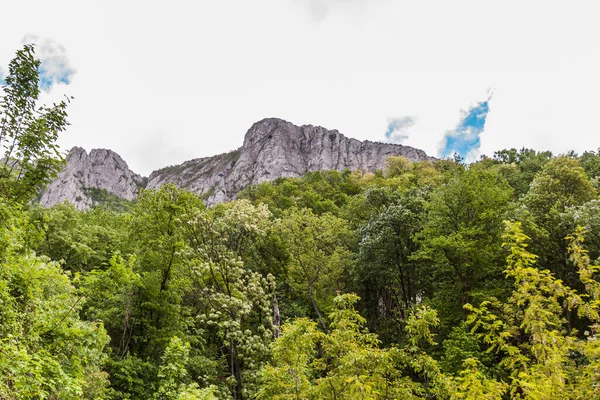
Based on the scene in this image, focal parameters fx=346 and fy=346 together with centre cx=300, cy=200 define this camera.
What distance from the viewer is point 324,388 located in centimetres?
744

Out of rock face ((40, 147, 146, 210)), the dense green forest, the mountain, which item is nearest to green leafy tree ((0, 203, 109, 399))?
the dense green forest

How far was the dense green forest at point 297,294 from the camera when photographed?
591cm

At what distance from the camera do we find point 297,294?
1025 inches

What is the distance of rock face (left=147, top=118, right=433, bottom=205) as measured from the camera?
129 meters

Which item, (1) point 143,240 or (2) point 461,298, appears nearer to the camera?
(1) point 143,240

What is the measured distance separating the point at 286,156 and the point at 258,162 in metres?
11.1

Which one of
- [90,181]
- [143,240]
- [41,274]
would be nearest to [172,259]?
[143,240]

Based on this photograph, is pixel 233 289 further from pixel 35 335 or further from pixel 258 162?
pixel 258 162

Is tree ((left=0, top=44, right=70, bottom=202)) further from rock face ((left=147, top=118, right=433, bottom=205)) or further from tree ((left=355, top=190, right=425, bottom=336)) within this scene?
rock face ((left=147, top=118, right=433, bottom=205))

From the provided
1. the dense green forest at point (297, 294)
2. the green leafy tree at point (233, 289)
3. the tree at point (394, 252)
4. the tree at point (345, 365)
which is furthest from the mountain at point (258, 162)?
the tree at point (345, 365)

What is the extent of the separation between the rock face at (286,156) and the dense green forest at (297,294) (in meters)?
92.8

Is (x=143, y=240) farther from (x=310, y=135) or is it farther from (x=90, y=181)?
(x=90, y=181)

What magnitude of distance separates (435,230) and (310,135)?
129 m

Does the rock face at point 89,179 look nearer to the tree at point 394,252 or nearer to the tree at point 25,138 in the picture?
the tree at point 394,252
